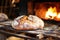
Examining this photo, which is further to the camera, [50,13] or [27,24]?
[50,13]

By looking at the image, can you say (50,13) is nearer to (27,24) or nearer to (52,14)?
(52,14)

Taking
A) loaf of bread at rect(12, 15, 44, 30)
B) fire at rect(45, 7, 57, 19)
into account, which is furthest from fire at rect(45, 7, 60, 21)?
loaf of bread at rect(12, 15, 44, 30)

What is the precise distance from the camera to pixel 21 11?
11.1 ft

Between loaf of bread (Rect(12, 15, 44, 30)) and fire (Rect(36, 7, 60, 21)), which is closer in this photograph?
loaf of bread (Rect(12, 15, 44, 30))

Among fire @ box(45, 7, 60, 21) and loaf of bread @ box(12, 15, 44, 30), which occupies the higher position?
fire @ box(45, 7, 60, 21)

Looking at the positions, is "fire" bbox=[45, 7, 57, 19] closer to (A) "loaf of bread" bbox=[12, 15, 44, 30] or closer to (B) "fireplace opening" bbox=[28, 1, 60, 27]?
(B) "fireplace opening" bbox=[28, 1, 60, 27]

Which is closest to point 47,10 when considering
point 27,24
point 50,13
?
point 50,13

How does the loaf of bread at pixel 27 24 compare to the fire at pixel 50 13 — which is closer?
the loaf of bread at pixel 27 24

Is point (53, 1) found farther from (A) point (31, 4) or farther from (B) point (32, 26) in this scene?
(B) point (32, 26)

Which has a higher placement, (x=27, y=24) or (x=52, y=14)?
(x=52, y=14)

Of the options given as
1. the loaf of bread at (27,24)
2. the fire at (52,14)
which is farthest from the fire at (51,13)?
the loaf of bread at (27,24)

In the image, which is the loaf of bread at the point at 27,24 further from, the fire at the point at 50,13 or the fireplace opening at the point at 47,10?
the fire at the point at 50,13

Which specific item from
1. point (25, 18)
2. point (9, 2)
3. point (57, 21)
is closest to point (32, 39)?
point (25, 18)

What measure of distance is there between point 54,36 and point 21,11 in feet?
5.33
